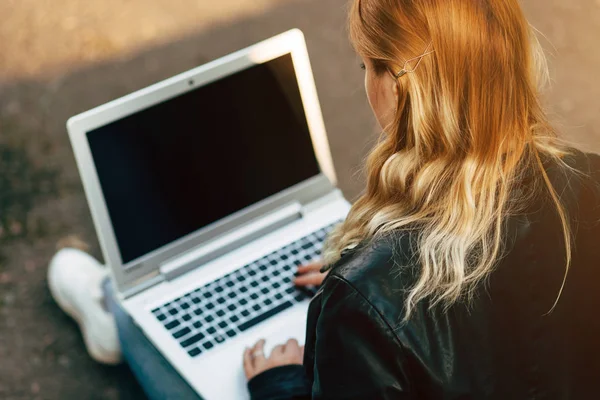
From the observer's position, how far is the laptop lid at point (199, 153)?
166 cm

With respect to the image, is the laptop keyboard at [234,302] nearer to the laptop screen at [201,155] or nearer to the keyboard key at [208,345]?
the keyboard key at [208,345]

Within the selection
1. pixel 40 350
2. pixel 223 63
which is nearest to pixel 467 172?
pixel 223 63

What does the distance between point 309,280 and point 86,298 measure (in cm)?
89

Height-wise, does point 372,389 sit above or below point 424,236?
below

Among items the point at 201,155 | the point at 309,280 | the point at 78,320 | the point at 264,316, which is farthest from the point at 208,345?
the point at 78,320

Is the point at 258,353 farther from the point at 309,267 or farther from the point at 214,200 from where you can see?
the point at 214,200

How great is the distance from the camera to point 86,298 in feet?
7.77

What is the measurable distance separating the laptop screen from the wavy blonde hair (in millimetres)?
456

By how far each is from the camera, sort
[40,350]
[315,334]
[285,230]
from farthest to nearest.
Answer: [40,350] < [285,230] < [315,334]

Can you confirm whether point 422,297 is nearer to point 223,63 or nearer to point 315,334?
point 315,334

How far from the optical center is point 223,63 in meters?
1.73

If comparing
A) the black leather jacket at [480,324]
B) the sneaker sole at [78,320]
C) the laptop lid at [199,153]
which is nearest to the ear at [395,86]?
the black leather jacket at [480,324]

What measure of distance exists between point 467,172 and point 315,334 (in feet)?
1.21

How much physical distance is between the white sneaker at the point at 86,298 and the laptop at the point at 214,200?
0.51 metres
